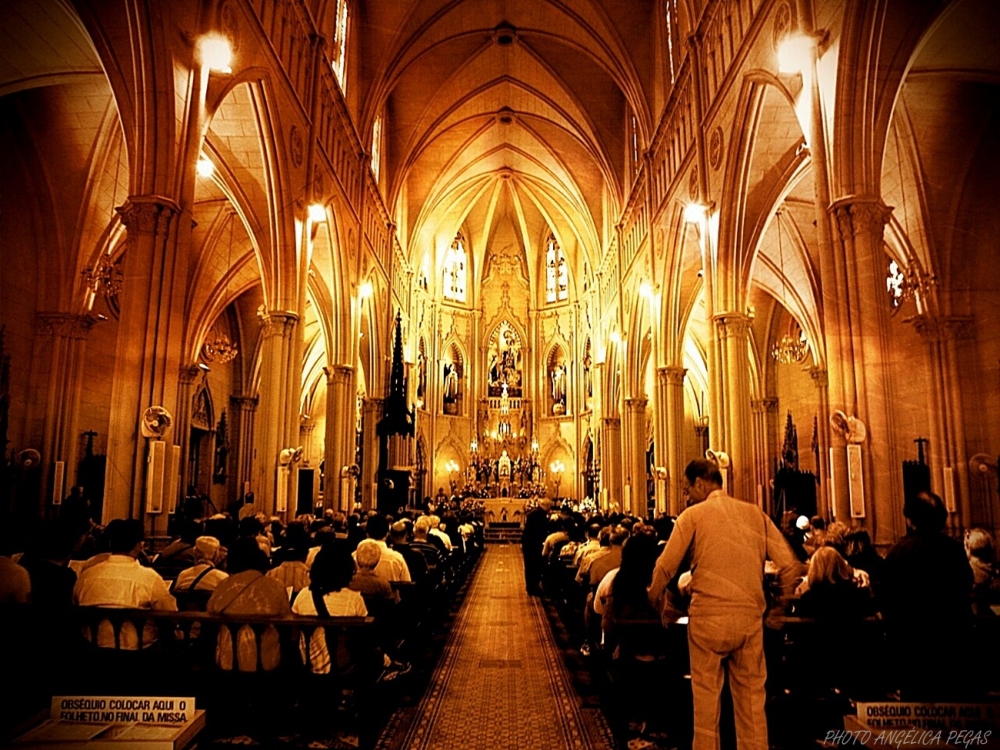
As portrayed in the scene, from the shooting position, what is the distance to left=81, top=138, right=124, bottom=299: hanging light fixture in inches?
536

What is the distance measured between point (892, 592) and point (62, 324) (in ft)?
54.6

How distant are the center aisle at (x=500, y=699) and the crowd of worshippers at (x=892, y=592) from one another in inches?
23.8

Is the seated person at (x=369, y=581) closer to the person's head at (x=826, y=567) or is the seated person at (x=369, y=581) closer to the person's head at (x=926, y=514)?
the person's head at (x=826, y=567)

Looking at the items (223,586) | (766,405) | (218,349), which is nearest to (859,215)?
(223,586)

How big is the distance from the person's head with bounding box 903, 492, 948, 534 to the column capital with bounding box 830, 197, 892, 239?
5.60 metres

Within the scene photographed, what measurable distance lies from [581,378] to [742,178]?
22.2m

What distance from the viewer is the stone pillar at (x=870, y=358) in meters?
8.32

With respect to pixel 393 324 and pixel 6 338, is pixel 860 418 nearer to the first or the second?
pixel 6 338

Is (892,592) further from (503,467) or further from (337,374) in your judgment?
(503,467)

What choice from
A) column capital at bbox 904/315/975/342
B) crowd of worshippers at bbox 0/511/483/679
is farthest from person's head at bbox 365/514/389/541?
column capital at bbox 904/315/975/342

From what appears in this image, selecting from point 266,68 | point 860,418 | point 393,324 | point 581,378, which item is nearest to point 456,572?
point 860,418

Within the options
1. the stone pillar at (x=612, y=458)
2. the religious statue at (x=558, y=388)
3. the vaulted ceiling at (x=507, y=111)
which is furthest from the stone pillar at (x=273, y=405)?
the religious statue at (x=558, y=388)

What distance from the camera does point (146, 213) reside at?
350 inches

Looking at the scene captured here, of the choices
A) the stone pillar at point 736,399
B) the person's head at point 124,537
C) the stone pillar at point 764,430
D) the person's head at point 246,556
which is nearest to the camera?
the person's head at point 246,556
